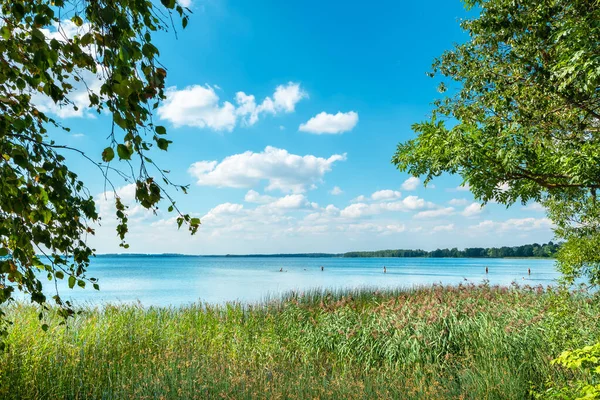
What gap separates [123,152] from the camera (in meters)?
1.80

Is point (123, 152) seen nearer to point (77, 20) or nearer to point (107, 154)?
point (107, 154)

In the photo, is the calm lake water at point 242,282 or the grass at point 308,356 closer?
the grass at point 308,356

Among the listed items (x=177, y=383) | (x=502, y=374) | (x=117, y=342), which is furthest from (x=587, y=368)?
(x=117, y=342)

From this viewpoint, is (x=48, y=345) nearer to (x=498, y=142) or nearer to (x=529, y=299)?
(x=498, y=142)

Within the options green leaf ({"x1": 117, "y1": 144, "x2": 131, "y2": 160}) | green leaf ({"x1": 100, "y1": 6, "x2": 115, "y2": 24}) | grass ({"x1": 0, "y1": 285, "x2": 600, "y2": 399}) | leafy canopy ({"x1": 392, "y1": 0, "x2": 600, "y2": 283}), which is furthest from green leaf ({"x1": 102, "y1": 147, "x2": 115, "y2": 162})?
leafy canopy ({"x1": 392, "y1": 0, "x2": 600, "y2": 283})

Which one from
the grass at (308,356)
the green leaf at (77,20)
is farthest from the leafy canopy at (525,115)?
the green leaf at (77,20)

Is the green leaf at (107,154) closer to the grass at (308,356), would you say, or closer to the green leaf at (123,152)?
the green leaf at (123,152)

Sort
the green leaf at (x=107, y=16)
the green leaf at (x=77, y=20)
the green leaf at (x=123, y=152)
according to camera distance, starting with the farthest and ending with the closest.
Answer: the green leaf at (x=77, y=20) → the green leaf at (x=123, y=152) → the green leaf at (x=107, y=16)

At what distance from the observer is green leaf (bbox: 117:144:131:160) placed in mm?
1778

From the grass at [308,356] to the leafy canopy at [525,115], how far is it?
214 centimetres

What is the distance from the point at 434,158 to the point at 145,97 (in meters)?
6.56

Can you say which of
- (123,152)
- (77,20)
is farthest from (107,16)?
(77,20)

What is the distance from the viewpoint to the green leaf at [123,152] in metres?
1.78

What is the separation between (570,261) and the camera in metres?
9.98
